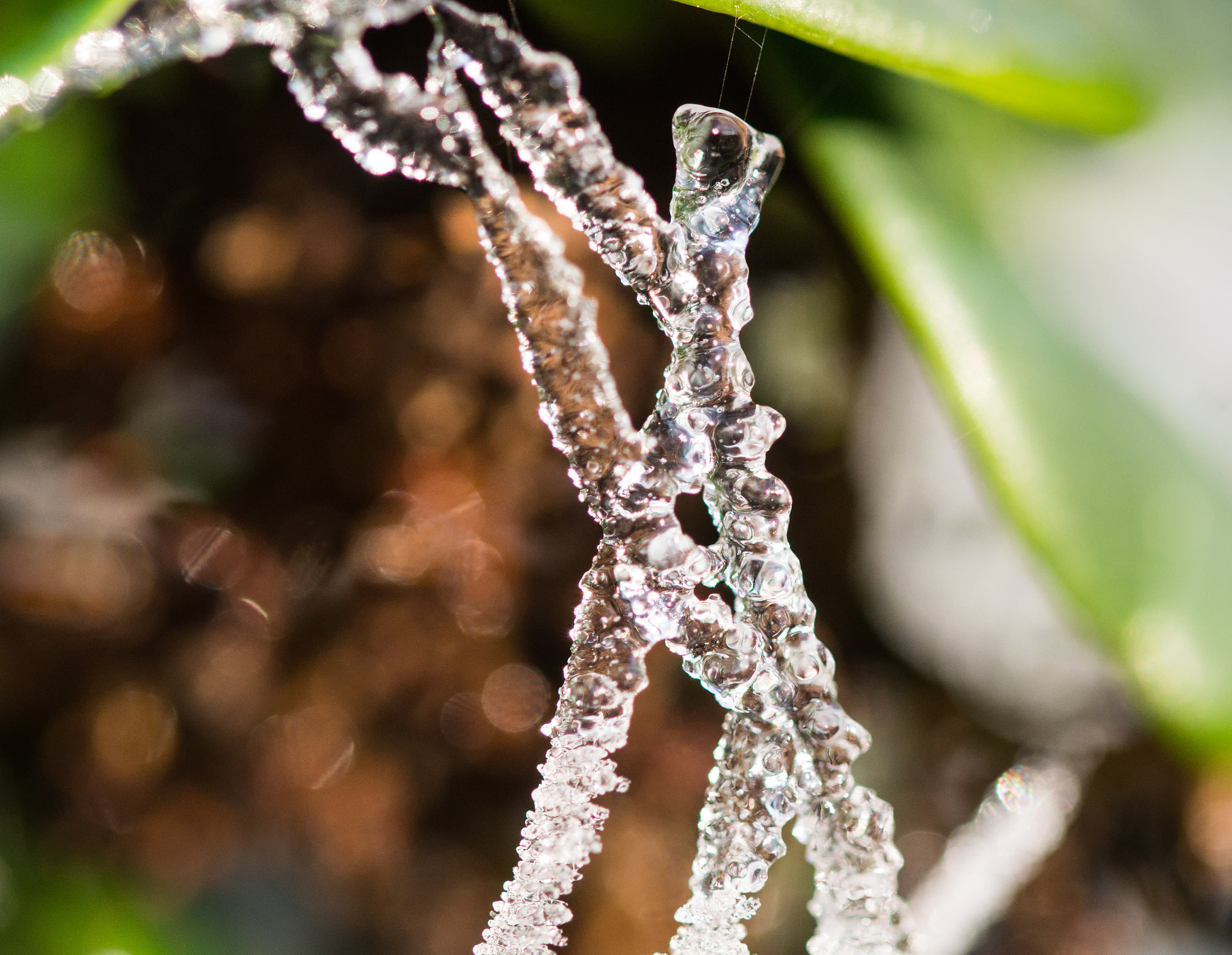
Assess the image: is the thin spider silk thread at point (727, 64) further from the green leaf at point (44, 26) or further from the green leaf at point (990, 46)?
the green leaf at point (44, 26)

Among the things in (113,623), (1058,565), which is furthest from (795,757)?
(113,623)

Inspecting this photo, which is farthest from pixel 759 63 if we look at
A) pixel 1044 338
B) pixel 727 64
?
pixel 1044 338

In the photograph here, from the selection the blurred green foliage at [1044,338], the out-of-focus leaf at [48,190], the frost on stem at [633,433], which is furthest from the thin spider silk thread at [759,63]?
the out-of-focus leaf at [48,190]

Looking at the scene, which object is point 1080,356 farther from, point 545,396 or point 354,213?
point 354,213

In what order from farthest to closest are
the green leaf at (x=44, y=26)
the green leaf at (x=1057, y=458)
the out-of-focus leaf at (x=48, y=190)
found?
the out-of-focus leaf at (x=48, y=190)
the green leaf at (x=1057, y=458)
the green leaf at (x=44, y=26)

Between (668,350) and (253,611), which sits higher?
(668,350)

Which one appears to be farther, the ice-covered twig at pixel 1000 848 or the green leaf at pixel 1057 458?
the ice-covered twig at pixel 1000 848
